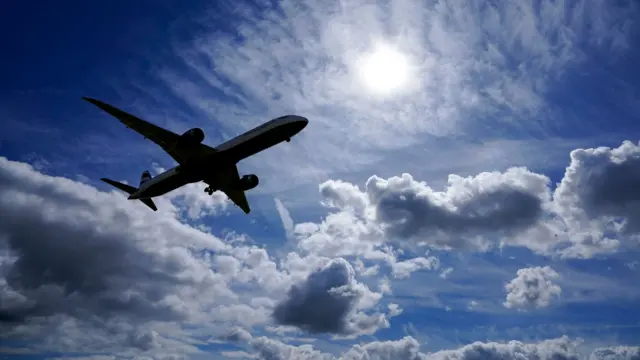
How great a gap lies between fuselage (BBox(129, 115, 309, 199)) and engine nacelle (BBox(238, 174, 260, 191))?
490 centimetres

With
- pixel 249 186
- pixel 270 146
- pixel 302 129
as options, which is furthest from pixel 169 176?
pixel 302 129

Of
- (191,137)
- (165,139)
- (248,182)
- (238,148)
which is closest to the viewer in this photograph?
(238,148)

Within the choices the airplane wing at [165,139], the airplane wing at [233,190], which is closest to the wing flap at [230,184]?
the airplane wing at [233,190]

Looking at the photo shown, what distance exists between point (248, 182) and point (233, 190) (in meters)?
3.45

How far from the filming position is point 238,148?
193ft

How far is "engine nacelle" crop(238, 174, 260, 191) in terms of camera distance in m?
69.1

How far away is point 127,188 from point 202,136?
81.3 feet

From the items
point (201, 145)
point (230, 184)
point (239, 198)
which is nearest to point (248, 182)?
point (230, 184)

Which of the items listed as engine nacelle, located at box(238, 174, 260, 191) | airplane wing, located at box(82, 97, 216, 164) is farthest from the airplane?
engine nacelle, located at box(238, 174, 260, 191)

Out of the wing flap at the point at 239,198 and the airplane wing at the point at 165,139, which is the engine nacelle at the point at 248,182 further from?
the airplane wing at the point at 165,139

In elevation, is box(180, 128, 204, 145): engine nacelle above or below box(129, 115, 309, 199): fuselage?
above

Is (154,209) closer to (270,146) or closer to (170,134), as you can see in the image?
(170,134)

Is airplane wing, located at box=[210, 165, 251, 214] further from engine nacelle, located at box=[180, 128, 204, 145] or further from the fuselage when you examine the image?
engine nacelle, located at box=[180, 128, 204, 145]

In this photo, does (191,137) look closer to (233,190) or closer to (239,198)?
(233,190)
